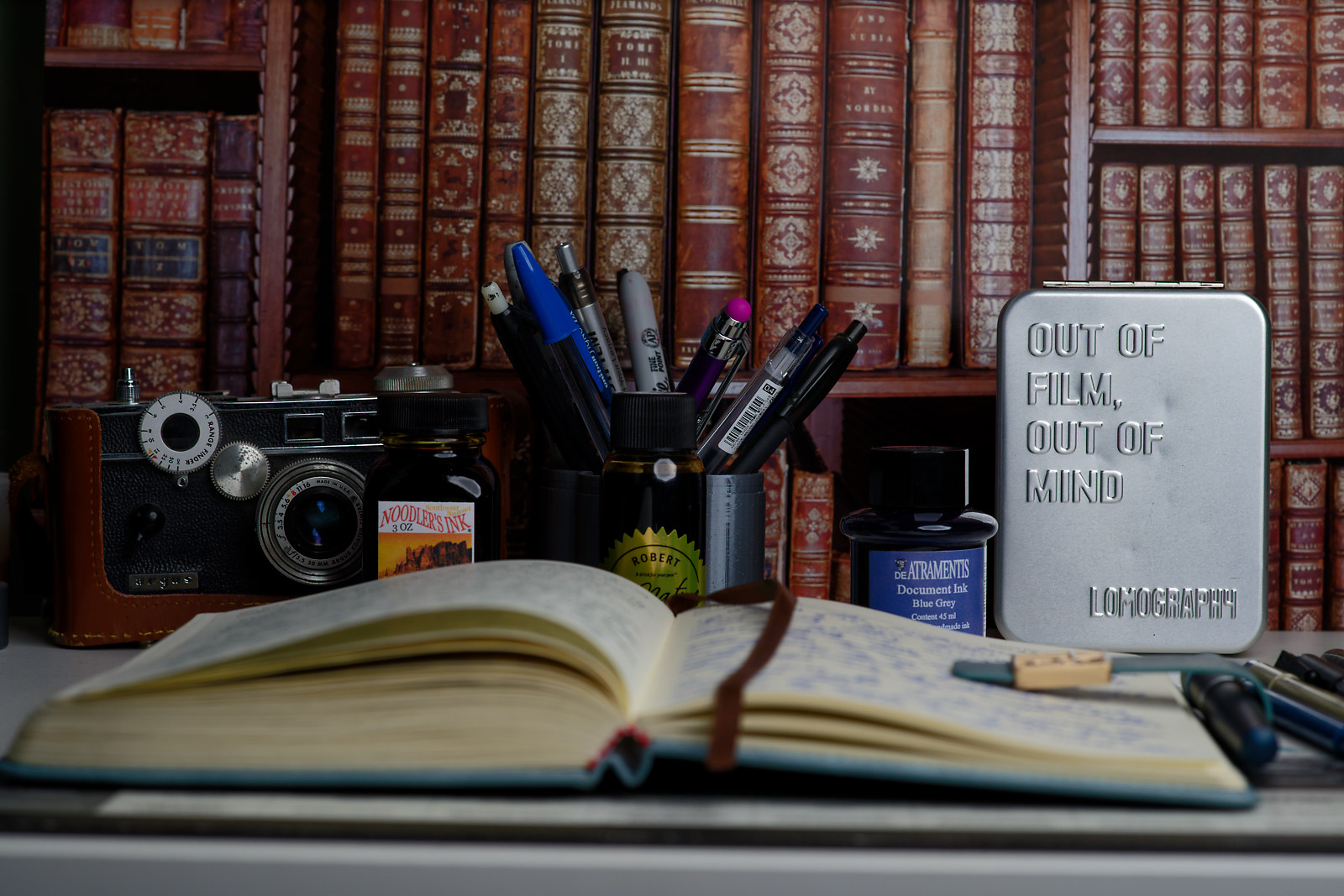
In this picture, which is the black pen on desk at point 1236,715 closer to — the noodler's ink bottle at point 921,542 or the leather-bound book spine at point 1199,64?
the noodler's ink bottle at point 921,542

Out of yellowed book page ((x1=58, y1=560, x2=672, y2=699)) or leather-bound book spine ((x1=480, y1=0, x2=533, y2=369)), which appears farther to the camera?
leather-bound book spine ((x1=480, y1=0, x2=533, y2=369))

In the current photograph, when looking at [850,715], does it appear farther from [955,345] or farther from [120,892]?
[955,345]

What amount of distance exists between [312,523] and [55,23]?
50 cm

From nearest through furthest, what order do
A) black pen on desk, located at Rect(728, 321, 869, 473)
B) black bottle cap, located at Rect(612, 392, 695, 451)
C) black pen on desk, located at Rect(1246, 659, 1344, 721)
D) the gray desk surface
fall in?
1. the gray desk surface
2. black pen on desk, located at Rect(1246, 659, 1344, 721)
3. black bottle cap, located at Rect(612, 392, 695, 451)
4. black pen on desk, located at Rect(728, 321, 869, 473)

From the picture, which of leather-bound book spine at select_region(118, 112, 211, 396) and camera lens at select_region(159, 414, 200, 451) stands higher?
leather-bound book spine at select_region(118, 112, 211, 396)

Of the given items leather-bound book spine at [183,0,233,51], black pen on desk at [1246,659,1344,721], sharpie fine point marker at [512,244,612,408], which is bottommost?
black pen on desk at [1246,659,1344,721]

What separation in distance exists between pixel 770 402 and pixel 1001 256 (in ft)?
0.97

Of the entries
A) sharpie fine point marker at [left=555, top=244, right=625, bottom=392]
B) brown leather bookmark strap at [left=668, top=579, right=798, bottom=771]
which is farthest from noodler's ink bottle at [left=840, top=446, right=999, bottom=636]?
sharpie fine point marker at [left=555, top=244, right=625, bottom=392]

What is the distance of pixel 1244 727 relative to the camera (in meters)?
0.44

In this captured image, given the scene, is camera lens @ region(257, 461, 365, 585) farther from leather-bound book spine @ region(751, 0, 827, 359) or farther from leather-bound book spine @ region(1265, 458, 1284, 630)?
leather-bound book spine @ region(1265, 458, 1284, 630)

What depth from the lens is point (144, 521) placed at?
2.38ft

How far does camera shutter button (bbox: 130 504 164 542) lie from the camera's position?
2.38 ft

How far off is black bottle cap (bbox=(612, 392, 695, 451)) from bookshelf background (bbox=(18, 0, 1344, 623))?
26 cm

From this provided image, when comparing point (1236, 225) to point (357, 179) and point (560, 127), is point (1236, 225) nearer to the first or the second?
point (560, 127)
